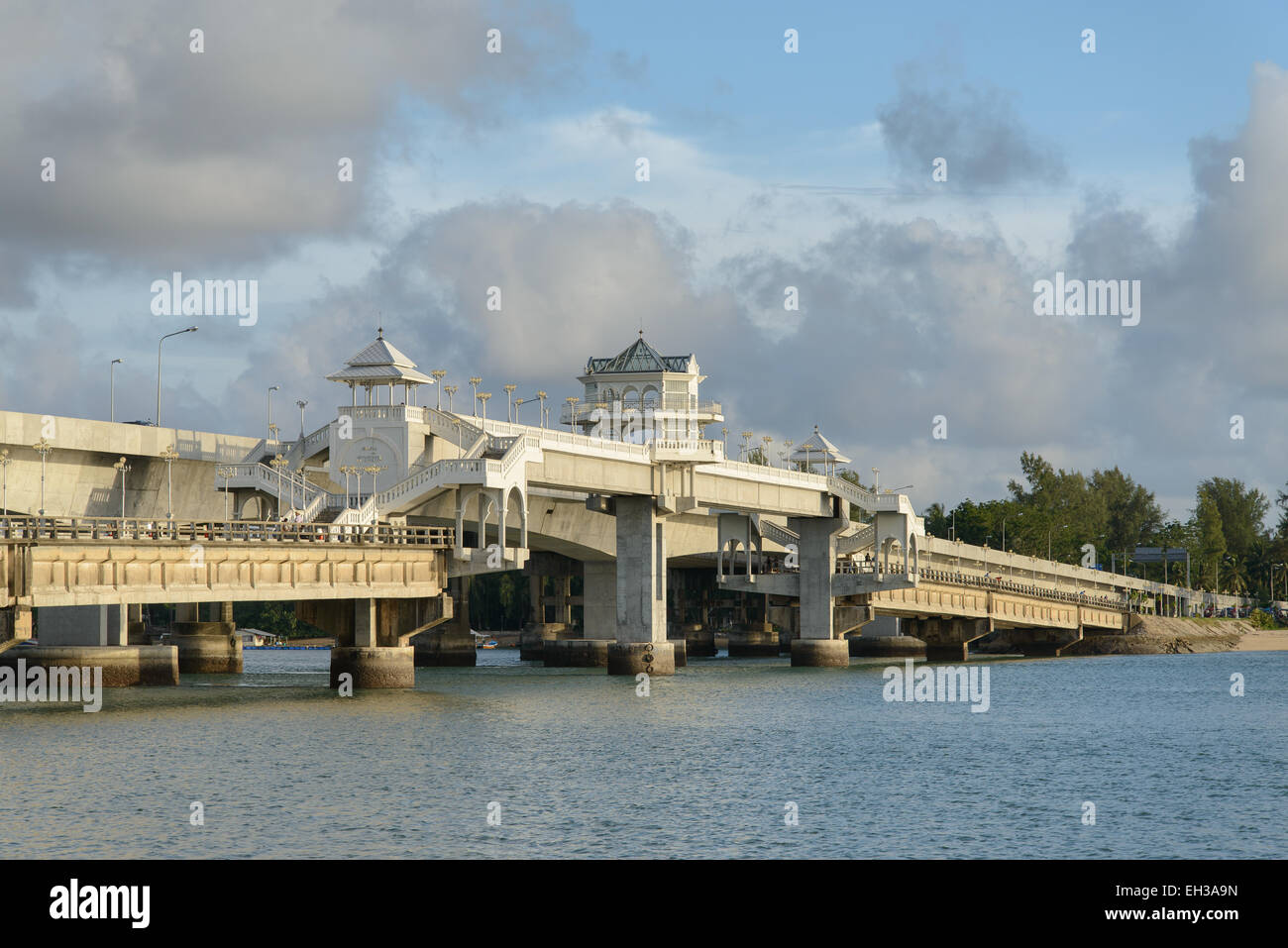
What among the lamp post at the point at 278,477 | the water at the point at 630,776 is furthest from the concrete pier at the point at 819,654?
the lamp post at the point at 278,477

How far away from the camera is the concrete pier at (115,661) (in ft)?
269

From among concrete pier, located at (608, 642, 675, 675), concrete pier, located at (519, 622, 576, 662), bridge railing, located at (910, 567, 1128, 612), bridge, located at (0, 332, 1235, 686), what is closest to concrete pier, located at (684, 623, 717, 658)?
concrete pier, located at (519, 622, 576, 662)

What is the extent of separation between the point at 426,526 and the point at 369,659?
32.5ft

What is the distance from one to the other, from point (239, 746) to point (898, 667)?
79005 millimetres

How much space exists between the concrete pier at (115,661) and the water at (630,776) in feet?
7.25

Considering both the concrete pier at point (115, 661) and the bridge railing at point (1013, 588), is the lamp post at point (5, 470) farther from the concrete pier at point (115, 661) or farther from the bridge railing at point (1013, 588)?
the bridge railing at point (1013, 588)

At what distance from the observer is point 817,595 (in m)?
121

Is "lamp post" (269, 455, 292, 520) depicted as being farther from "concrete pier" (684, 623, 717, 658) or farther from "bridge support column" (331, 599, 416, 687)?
"concrete pier" (684, 623, 717, 658)

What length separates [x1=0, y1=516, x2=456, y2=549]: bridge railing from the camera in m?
62.8

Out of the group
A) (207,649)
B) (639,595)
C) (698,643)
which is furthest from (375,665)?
(698,643)

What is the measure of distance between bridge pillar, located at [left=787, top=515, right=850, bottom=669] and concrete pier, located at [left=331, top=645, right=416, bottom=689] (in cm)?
4785
